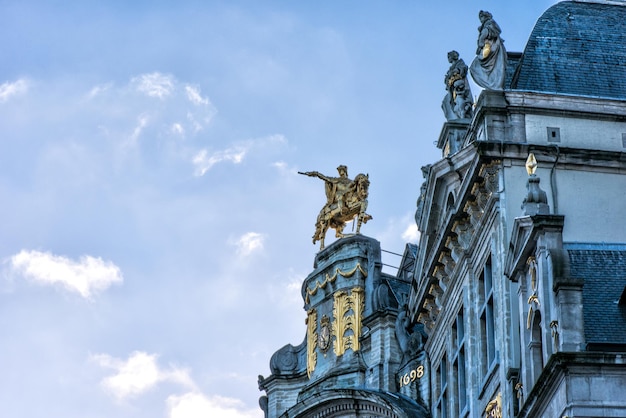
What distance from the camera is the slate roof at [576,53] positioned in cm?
3806

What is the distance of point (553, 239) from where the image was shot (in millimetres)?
29016

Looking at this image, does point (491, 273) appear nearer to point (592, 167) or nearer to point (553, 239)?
point (592, 167)

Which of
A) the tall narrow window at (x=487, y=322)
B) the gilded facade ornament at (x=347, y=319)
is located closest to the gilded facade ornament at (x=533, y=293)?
the tall narrow window at (x=487, y=322)

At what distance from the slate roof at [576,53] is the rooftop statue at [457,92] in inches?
104

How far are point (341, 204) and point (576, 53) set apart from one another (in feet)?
45.9

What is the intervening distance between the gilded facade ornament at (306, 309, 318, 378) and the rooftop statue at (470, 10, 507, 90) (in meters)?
14.7

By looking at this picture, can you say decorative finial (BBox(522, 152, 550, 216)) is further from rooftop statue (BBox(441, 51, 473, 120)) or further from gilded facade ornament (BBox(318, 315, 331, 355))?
gilded facade ornament (BBox(318, 315, 331, 355))

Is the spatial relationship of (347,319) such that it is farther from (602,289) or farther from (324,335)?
(602,289)

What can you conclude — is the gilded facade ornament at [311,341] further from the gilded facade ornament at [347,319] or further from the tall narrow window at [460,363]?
the tall narrow window at [460,363]

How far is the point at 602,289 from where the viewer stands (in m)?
29.4

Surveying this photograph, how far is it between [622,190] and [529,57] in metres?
5.21

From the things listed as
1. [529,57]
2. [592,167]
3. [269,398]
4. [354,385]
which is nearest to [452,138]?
[529,57]

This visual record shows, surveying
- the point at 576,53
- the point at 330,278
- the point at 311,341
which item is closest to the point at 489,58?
the point at 576,53

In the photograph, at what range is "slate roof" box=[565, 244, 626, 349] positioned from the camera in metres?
27.7
